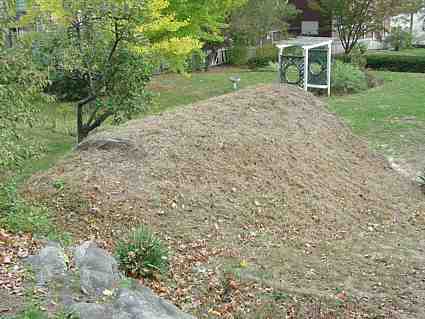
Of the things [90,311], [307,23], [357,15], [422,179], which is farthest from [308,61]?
[307,23]

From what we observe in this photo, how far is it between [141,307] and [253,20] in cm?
2464

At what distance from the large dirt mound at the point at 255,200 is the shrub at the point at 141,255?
403 millimetres

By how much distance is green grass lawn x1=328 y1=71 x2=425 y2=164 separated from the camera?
1244cm

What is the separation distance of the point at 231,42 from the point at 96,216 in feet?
75.8

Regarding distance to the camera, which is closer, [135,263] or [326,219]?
[135,263]

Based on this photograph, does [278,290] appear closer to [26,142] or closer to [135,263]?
[135,263]

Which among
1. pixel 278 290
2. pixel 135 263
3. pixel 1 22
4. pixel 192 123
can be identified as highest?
pixel 1 22

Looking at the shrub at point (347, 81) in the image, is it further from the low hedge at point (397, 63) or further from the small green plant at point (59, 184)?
the small green plant at point (59, 184)

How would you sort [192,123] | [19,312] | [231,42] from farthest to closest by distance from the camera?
[231,42]
[192,123]
[19,312]

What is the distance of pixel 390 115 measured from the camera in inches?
592

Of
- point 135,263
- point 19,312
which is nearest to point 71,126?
point 135,263

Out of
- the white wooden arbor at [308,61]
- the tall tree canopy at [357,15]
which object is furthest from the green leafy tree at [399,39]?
the white wooden arbor at [308,61]

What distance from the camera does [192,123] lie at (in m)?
9.03

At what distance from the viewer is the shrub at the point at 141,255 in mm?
5496
